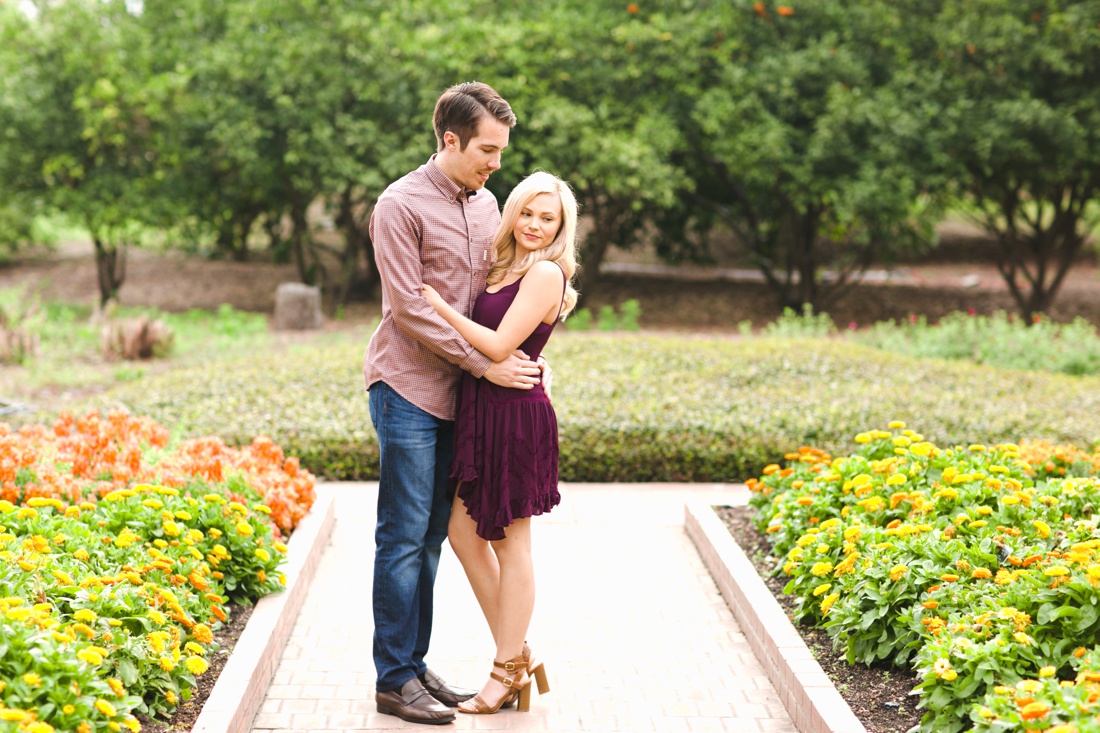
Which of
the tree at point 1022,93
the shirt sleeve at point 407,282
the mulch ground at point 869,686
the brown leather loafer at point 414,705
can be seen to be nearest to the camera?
the shirt sleeve at point 407,282

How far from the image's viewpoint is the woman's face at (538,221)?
3.29 metres

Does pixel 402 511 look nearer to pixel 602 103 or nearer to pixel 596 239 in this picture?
pixel 602 103

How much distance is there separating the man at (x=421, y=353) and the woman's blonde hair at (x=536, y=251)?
2.7 inches

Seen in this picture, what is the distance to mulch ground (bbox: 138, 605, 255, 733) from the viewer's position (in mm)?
3127

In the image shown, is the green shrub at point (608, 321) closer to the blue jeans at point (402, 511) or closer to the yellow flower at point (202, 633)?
the blue jeans at point (402, 511)

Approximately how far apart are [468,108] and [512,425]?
1.03 m

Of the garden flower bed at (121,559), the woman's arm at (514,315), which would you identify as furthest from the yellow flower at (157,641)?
the woman's arm at (514,315)

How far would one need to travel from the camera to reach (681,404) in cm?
724

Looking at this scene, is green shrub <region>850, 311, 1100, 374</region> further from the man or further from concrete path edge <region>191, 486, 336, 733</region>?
the man

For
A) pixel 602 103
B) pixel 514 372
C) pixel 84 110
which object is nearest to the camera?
pixel 514 372

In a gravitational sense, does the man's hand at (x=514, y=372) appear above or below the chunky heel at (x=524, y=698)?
above

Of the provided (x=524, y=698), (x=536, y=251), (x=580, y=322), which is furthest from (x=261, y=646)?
(x=580, y=322)

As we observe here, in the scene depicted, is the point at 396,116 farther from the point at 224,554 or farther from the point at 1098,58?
the point at 224,554

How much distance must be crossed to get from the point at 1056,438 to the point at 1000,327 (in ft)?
16.6
